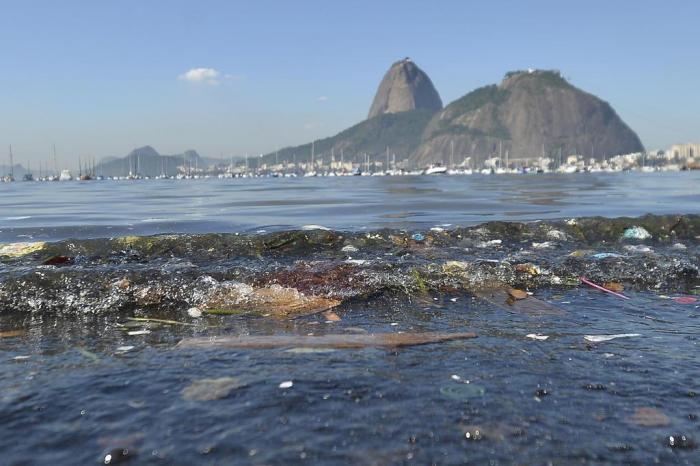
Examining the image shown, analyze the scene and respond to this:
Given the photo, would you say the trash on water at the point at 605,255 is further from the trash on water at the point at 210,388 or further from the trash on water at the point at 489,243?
the trash on water at the point at 210,388

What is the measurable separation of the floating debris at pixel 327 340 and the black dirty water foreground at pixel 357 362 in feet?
0.07

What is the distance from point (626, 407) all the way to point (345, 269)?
12.4 ft

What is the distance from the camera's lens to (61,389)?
2.99 meters

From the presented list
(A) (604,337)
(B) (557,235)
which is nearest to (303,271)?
(A) (604,337)

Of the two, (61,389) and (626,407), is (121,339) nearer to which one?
(61,389)

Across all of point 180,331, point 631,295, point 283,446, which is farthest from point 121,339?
point 631,295

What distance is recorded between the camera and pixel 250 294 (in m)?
5.38

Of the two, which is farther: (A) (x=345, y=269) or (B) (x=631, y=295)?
(A) (x=345, y=269)

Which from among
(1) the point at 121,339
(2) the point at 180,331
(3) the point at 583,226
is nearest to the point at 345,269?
(2) the point at 180,331

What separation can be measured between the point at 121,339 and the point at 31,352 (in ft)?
2.06

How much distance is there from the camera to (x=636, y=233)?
9.98 m

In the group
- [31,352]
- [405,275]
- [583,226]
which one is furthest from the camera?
[583,226]

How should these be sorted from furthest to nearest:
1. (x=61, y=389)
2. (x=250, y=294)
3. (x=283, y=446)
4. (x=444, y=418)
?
(x=250, y=294), (x=61, y=389), (x=444, y=418), (x=283, y=446)

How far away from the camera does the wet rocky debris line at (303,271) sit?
17.3ft
